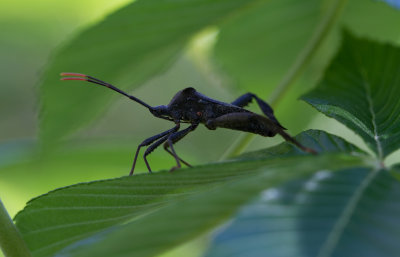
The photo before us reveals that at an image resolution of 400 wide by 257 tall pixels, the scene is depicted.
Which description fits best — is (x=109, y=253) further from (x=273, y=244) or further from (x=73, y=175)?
(x=73, y=175)

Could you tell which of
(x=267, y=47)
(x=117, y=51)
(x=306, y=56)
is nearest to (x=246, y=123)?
(x=306, y=56)

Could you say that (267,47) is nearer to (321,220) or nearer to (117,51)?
(117,51)

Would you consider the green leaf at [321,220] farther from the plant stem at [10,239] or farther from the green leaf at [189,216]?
the plant stem at [10,239]

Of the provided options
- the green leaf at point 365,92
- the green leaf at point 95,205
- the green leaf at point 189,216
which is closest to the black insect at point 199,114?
the green leaf at point 365,92

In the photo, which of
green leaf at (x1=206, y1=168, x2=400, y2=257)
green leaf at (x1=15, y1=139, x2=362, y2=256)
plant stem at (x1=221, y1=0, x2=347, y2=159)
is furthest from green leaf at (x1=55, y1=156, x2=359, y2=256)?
plant stem at (x1=221, y1=0, x2=347, y2=159)

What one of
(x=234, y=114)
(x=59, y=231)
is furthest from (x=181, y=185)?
(x=234, y=114)
